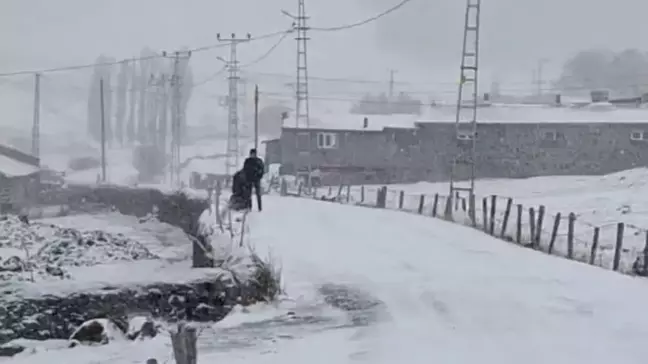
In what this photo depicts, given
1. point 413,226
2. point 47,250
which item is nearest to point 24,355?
point 47,250

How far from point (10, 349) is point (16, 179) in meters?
4.01

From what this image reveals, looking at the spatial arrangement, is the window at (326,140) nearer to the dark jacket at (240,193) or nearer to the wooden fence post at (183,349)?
the dark jacket at (240,193)

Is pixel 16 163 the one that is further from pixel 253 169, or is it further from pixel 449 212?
pixel 449 212

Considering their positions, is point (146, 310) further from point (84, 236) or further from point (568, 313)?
point (84, 236)

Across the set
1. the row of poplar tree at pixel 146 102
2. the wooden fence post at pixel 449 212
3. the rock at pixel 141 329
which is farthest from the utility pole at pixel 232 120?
the rock at pixel 141 329

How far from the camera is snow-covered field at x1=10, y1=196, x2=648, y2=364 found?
3559 millimetres

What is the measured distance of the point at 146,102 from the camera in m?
17.8

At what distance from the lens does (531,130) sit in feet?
67.8

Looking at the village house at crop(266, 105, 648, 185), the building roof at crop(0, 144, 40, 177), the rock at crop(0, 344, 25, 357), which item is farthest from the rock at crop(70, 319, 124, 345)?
the village house at crop(266, 105, 648, 185)

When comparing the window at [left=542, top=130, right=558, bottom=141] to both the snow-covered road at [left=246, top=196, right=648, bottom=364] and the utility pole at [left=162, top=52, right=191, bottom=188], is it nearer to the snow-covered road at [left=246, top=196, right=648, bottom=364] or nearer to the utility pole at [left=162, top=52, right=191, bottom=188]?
the utility pole at [left=162, top=52, right=191, bottom=188]

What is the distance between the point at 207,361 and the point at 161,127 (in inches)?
577

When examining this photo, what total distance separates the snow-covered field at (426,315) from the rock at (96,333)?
3.5 inches

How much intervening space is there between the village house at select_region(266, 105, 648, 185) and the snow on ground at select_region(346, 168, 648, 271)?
5.50 ft

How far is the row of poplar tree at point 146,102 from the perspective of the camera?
46.9ft
